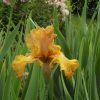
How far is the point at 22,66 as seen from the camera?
917 millimetres

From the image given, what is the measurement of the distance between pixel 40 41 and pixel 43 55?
0.14ft

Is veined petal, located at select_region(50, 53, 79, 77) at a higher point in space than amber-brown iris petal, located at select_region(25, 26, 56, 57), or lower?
lower

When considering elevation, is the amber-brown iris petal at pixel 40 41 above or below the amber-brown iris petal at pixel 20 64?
above

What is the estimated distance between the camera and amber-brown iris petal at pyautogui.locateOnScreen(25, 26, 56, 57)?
970mm

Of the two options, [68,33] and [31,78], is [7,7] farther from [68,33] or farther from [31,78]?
[31,78]

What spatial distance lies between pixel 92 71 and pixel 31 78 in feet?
0.68

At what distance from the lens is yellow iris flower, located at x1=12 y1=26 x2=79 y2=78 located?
0.92 m

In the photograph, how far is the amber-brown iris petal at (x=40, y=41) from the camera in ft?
3.18

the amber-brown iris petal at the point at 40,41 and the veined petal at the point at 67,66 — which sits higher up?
the amber-brown iris petal at the point at 40,41

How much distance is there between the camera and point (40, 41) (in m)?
0.99

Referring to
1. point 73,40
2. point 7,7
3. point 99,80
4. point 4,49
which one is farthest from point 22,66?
point 7,7

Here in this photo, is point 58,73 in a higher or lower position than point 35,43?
lower

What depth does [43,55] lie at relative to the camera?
38.2 inches

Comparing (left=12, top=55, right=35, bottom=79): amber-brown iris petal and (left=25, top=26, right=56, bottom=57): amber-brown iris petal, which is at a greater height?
(left=25, top=26, right=56, bottom=57): amber-brown iris petal
